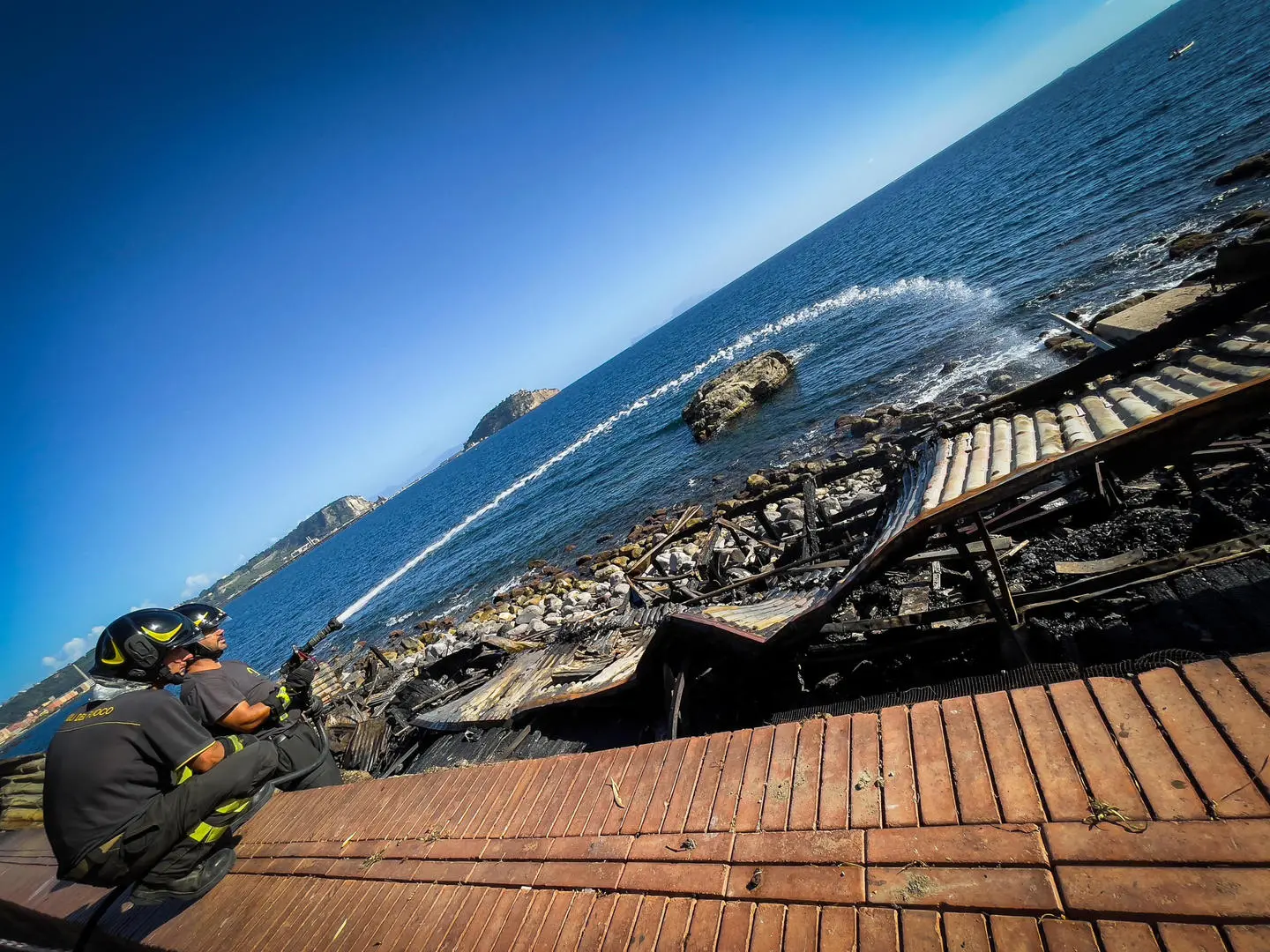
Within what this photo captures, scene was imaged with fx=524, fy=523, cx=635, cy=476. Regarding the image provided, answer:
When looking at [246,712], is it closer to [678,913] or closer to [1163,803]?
[678,913]

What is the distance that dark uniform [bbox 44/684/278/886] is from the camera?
3.44 metres

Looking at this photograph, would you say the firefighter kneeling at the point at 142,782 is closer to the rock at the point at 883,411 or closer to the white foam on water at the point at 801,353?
the rock at the point at 883,411

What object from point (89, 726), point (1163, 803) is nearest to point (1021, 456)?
point (1163, 803)

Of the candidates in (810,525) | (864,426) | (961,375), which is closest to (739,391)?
(864,426)

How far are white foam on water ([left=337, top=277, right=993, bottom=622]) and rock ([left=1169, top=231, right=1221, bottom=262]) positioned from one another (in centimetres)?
1278

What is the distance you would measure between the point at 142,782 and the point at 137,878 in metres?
0.63

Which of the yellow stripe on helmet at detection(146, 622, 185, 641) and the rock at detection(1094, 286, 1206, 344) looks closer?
the yellow stripe on helmet at detection(146, 622, 185, 641)

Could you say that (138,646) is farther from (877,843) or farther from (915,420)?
(915,420)

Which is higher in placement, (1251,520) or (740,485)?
(1251,520)

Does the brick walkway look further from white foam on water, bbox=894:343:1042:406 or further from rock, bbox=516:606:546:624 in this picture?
white foam on water, bbox=894:343:1042:406

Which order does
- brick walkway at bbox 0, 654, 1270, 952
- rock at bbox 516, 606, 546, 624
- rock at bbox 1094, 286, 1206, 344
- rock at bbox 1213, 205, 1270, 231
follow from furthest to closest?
rock at bbox 516, 606, 546, 624 → rock at bbox 1213, 205, 1270, 231 → rock at bbox 1094, 286, 1206, 344 → brick walkway at bbox 0, 654, 1270, 952

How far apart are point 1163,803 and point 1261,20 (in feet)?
325

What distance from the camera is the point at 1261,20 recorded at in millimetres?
56312

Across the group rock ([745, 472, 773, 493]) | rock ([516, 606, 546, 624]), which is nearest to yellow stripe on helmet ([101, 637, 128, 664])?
rock ([516, 606, 546, 624])
